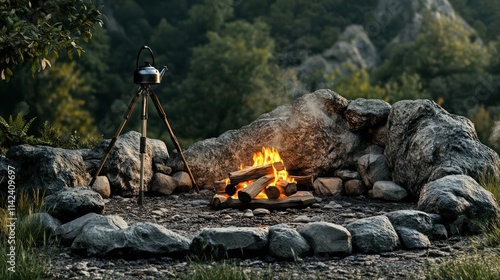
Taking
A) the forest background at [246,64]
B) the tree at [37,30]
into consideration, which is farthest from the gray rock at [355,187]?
the forest background at [246,64]

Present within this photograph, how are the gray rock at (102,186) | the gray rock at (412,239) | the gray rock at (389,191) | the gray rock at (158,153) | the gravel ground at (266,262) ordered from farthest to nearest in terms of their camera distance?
1. the gray rock at (158,153)
2. the gray rock at (102,186)
3. the gray rock at (389,191)
4. the gray rock at (412,239)
5. the gravel ground at (266,262)

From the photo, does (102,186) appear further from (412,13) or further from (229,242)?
(412,13)

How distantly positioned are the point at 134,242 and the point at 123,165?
11.3 ft

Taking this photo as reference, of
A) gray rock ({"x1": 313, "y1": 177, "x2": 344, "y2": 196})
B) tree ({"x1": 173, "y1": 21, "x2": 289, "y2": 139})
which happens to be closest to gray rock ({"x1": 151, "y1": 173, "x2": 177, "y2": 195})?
gray rock ({"x1": 313, "y1": 177, "x2": 344, "y2": 196})

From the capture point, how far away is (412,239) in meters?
7.33

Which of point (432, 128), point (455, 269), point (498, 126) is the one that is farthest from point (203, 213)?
point (498, 126)

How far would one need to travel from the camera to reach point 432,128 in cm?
971

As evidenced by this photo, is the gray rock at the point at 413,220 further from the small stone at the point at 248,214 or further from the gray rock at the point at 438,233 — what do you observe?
the small stone at the point at 248,214

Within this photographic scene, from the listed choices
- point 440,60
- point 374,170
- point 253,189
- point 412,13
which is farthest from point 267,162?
point 412,13

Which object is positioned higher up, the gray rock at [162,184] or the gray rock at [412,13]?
the gray rock at [412,13]

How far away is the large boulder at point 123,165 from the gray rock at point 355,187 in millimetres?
2825

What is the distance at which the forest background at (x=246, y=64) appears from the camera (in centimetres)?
3625

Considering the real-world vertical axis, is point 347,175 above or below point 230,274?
above

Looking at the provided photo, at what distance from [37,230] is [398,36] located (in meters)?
45.8
